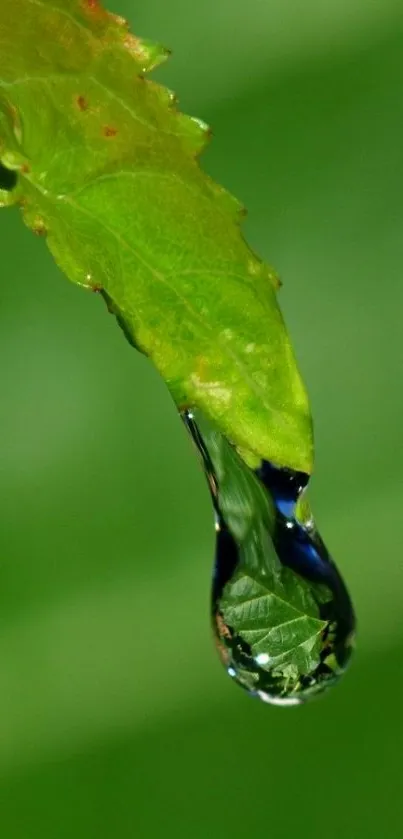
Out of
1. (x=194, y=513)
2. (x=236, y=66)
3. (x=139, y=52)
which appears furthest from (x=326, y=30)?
(x=139, y=52)

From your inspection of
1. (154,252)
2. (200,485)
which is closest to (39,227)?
(154,252)

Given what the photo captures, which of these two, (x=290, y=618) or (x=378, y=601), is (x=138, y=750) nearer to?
(x=378, y=601)

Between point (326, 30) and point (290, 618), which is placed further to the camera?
point (326, 30)

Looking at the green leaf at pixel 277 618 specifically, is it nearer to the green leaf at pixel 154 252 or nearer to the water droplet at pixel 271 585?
the water droplet at pixel 271 585

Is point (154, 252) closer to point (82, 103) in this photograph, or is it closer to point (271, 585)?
point (82, 103)

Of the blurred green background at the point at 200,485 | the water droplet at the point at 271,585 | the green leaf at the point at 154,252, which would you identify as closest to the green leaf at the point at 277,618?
the water droplet at the point at 271,585

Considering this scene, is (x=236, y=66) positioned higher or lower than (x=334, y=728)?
higher
